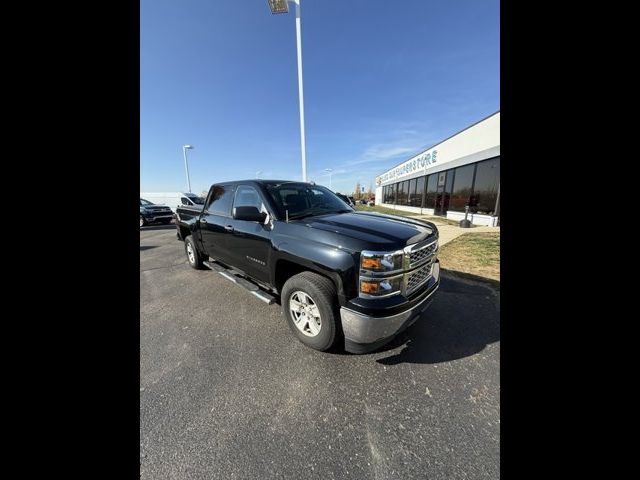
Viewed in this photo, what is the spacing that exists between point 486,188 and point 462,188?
1926 millimetres

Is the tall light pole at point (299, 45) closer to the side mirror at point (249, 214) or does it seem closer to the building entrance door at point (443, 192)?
the side mirror at point (249, 214)

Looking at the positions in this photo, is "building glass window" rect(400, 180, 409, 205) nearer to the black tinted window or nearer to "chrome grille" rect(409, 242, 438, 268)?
the black tinted window

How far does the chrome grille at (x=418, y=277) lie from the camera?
7.82 feet

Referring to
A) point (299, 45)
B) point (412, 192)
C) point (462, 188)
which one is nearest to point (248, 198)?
point (299, 45)

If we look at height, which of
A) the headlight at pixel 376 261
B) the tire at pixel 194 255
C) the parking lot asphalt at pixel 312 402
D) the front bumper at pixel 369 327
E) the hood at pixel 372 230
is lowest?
the parking lot asphalt at pixel 312 402

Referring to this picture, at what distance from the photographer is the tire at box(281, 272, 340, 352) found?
2.39m

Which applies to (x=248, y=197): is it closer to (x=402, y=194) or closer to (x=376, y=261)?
(x=376, y=261)

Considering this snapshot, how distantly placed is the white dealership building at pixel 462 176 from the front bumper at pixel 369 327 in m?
7.28

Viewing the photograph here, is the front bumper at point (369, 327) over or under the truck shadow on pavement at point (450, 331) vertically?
over

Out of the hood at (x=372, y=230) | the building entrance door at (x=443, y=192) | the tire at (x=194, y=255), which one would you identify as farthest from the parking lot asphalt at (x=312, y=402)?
the building entrance door at (x=443, y=192)

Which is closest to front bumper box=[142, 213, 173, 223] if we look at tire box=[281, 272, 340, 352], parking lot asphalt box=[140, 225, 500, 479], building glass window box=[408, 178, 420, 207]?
parking lot asphalt box=[140, 225, 500, 479]

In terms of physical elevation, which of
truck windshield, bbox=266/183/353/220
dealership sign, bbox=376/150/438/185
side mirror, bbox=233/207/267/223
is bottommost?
side mirror, bbox=233/207/267/223
